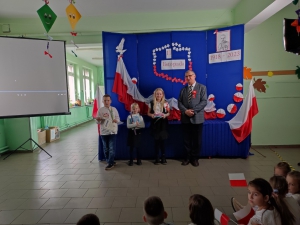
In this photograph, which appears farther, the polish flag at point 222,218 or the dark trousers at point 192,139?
the dark trousers at point 192,139

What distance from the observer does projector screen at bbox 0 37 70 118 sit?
3582mm

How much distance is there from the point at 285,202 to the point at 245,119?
265 centimetres

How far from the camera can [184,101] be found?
3.70 metres

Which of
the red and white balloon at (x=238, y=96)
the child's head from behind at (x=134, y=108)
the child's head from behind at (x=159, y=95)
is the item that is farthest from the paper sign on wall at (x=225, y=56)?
the child's head from behind at (x=134, y=108)

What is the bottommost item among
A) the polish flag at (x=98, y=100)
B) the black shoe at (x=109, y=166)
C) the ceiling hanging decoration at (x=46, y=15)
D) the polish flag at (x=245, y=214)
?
the black shoe at (x=109, y=166)

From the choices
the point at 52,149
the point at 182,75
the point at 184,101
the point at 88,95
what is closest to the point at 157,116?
the point at 184,101

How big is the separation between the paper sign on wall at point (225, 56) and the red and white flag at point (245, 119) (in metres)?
0.62

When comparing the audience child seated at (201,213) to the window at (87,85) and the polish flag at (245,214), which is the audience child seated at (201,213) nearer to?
the polish flag at (245,214)

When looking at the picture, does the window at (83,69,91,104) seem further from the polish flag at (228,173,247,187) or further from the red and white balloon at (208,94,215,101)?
the polish flag at (228,173,247,187)

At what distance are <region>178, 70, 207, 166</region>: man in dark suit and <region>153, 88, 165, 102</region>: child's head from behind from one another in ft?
1.02

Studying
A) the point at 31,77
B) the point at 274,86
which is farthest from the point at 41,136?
the point at 274,86

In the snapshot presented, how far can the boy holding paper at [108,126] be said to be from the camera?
3.60 metres

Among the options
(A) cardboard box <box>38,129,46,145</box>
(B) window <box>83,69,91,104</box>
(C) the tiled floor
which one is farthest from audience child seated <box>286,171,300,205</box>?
(B) window <box>83,69,91,104</box>

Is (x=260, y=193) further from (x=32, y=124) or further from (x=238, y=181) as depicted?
(x=32, y=124)
